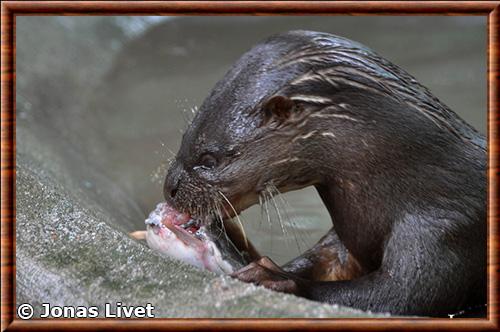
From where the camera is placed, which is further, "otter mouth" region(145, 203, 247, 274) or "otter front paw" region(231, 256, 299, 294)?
"otter mouth" region(145, 203, 247, 274)

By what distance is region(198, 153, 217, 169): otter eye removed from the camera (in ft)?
9.84

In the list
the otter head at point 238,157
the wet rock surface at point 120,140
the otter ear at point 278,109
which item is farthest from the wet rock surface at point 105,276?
the otter ear at point 278,109

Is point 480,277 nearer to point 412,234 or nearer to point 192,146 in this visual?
point 412,234

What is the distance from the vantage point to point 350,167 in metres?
2.94

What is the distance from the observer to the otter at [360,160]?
2.88 m

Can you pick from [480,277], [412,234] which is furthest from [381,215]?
[480,277]

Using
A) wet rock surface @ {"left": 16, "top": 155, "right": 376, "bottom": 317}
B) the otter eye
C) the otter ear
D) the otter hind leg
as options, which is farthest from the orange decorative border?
the otter hind leg

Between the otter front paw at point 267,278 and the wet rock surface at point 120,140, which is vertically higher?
the wet rock surface at point 120,140

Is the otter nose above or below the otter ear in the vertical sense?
below

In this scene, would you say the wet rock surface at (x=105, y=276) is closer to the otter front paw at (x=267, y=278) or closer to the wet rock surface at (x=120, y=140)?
the wet rock surface at (x=120, y=140)

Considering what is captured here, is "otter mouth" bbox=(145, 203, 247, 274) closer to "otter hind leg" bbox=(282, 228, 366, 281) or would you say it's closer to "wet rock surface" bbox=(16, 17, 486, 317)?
"wet rock surface" bbox=(16, 17, 486, 317)

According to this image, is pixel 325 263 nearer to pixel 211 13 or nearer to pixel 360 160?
pixel 360 160

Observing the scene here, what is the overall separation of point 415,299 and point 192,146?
2.85 feet

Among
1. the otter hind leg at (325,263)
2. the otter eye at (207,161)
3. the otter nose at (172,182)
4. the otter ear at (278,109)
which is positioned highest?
the otter ear at (278,109)
